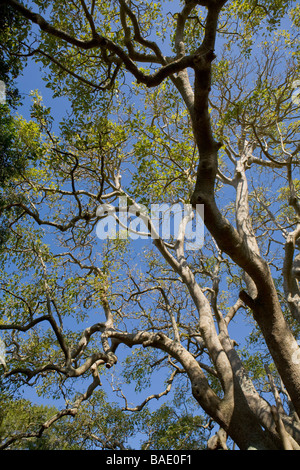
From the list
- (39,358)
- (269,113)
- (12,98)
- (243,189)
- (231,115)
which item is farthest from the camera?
(39,358)

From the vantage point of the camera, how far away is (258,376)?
10.0 metres

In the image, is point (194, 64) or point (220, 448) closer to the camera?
point (194, 64)

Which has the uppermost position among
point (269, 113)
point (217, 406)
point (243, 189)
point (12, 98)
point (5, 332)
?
point (269, 113)

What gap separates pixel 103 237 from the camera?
10.0 metres

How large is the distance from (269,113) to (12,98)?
6.11 metres

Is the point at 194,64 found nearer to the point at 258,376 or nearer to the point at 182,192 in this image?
the point at 182,192

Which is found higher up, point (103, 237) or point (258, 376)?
point (103, 237)

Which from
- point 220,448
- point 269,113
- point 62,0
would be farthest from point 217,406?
point 62,0

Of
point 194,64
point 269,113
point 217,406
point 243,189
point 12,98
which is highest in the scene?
point 269,113

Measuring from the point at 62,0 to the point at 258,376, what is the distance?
10824 millimetres

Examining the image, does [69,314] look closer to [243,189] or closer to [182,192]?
[182,192]

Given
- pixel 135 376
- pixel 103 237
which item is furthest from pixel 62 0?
pixel 135 376

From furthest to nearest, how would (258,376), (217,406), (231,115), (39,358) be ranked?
(258,376) < (39,358) < (231,115) < (217,406)

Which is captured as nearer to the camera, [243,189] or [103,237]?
[243,189]
